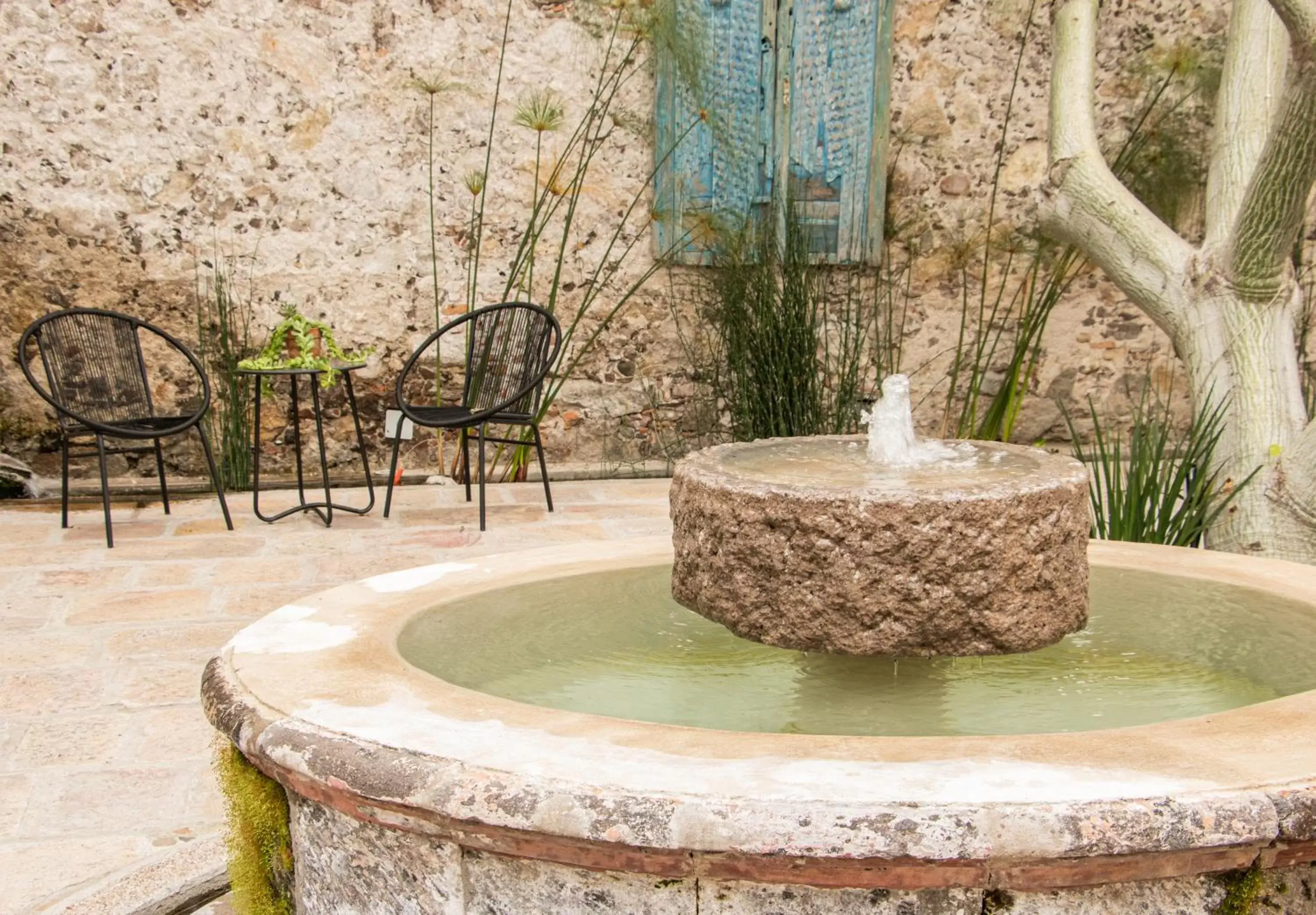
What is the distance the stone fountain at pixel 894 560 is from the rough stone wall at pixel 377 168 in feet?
11.7

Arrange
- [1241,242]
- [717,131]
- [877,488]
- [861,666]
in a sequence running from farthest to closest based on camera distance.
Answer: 1. [717,131]
2. [1241,242]
3. [861,666]
4. [877,488]

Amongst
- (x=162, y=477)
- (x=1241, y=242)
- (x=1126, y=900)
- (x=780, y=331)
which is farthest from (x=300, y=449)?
(x=1126, y=900)

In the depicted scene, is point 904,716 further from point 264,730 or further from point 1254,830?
point 264,730

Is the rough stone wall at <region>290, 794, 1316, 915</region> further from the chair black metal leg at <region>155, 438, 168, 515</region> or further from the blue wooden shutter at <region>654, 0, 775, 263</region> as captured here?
the blue wooden shutter at <region>654, 0, 775, 263</region>

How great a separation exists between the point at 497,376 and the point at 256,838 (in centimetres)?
323

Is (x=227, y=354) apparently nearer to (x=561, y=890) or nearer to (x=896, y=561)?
(x=896, y=561)

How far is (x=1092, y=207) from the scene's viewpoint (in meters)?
3.72

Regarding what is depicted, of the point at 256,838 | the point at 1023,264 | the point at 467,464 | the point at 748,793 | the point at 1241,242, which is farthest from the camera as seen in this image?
the point at 1023,264

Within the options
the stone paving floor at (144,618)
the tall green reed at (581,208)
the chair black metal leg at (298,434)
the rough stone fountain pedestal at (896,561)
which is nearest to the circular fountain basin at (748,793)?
the rough stone fountain pedestal at (896,561)

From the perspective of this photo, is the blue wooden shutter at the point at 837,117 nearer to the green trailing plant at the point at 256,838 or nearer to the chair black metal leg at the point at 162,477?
the chair black metal leg at the point at 162,477

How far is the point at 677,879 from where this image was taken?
1.20 metres

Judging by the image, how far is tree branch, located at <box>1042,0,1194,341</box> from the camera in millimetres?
3580

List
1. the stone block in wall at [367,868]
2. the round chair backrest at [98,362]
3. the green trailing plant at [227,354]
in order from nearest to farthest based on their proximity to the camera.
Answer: the stone block in wall at [367,868] < the round chair backrest at [98,362] < the green trailing plant at [227,354]

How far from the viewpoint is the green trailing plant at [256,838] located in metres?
1.52
